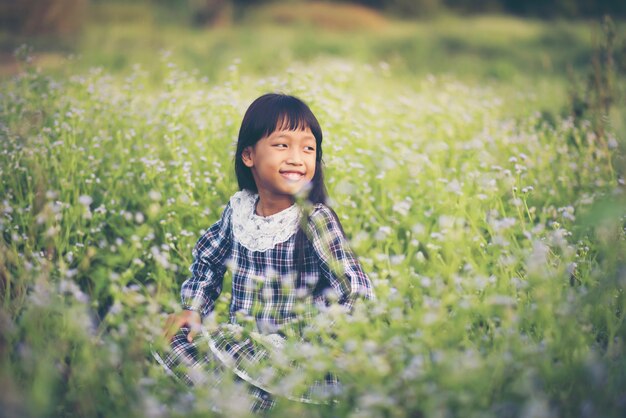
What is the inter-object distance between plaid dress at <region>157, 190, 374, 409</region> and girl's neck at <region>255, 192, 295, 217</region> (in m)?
0.05

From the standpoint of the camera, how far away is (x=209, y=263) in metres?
2.75

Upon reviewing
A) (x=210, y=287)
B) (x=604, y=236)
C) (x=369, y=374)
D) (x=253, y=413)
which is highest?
(x=604, y=236)

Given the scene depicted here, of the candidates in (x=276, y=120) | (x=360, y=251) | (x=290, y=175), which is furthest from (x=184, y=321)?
(x=360, y=251)

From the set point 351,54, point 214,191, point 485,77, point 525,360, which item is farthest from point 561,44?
point 525,360

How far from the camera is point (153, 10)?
1416cm

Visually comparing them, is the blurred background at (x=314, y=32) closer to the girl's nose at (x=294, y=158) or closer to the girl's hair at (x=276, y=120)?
the girl's hair at (x=276, y=120)

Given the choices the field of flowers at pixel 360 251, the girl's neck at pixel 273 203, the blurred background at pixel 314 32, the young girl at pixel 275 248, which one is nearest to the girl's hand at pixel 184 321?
the young girl at pixel 275 248

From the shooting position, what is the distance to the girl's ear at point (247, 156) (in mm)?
2678

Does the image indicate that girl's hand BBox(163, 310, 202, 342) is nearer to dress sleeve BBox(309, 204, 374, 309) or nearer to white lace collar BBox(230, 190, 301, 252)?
white lace collar BBox(230, 190, 301, 252)

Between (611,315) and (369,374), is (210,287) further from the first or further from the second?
(611,315)

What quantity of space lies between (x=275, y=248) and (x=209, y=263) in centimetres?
38

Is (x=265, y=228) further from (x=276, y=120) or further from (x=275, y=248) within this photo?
(x=276, y=120)

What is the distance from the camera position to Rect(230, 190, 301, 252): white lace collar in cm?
256

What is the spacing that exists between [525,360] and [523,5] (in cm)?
1499
